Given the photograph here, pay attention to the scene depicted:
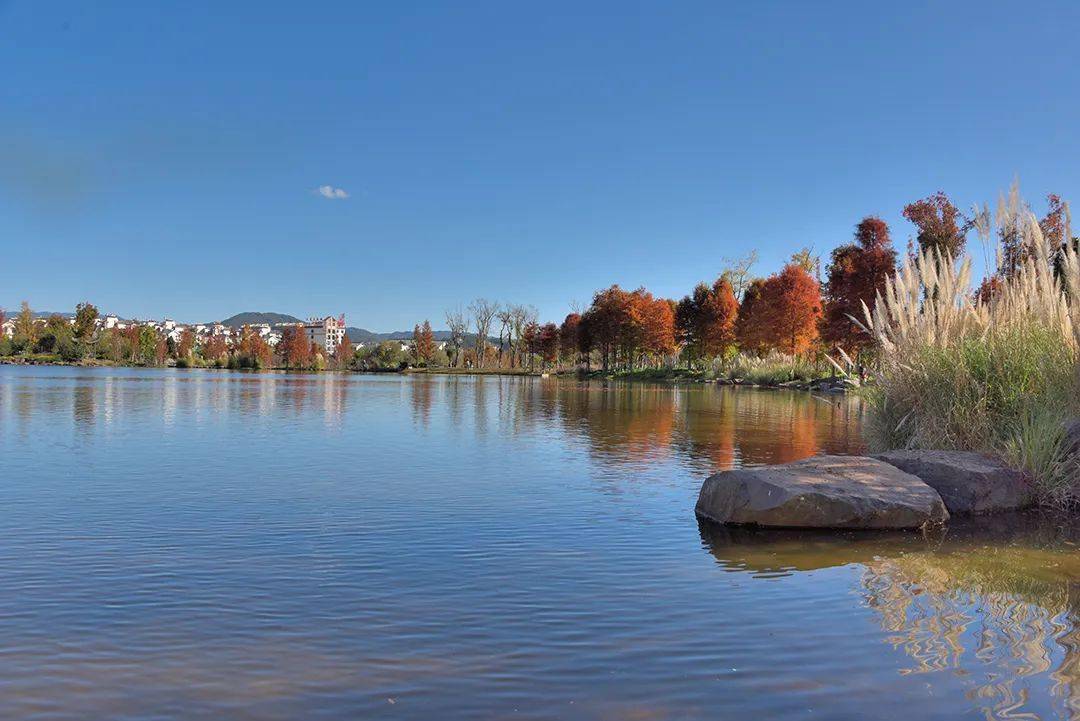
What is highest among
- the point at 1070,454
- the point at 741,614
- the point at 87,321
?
the point at 87,321

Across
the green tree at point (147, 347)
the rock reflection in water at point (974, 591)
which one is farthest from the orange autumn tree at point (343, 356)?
the rock reflection in water at point (974, 591)

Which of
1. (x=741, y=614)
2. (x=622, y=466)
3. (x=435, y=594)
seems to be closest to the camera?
(x=741, y=614)

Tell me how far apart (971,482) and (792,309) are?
39958 millimetres

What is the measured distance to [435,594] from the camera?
5.04 meters

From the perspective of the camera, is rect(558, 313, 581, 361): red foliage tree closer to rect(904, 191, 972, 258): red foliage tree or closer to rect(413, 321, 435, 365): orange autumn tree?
rect(413, 321, 435, 365): orange autumn tree

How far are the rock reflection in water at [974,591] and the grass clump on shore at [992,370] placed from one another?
809 millimetres

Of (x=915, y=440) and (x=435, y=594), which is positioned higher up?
(x=915, y=440)

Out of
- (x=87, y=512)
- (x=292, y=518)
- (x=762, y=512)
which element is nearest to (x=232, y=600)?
(x=292, y=518)

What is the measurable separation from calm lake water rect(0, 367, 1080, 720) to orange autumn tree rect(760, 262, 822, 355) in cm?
3824

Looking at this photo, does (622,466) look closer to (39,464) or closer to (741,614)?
(741,614)

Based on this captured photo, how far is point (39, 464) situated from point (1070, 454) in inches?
481

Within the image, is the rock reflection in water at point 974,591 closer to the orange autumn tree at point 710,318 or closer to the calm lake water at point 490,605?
the calm lake water at point 490,605

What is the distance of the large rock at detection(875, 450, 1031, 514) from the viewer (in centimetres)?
775

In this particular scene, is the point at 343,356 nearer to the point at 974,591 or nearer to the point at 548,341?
the point at 548,341
